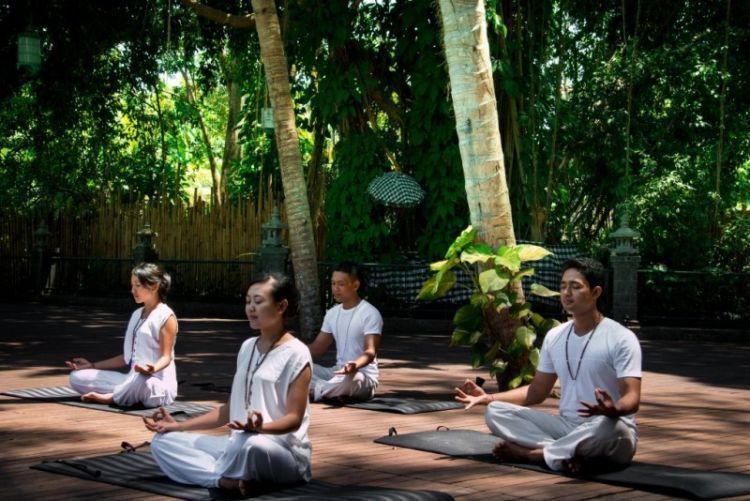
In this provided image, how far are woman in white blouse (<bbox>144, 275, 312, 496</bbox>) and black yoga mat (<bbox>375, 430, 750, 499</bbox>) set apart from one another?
158 centimetres

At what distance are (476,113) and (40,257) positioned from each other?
55.1ft

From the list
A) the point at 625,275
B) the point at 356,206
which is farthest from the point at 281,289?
the point at 356,206

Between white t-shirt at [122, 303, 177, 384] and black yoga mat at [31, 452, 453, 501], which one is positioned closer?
black yoga mat at [31, 452, 453, 501]

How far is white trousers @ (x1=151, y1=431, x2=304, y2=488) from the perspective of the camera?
5477mm

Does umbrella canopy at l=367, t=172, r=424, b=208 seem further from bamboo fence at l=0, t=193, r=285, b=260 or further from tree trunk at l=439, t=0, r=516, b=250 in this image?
tree trunk at l=439, t=0, r=516, b=250

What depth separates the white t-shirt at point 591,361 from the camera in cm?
598

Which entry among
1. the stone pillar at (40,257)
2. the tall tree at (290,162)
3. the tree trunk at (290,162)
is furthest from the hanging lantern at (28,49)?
the stone pillar at (40,257)

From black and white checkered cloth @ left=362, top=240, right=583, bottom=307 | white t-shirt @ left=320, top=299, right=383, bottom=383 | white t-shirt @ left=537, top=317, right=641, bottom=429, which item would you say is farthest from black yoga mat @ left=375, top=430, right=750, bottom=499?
black and white checkered cloth @ left=362, top=240, right=583, bottom=307

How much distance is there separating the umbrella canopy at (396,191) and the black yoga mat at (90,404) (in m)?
8.86

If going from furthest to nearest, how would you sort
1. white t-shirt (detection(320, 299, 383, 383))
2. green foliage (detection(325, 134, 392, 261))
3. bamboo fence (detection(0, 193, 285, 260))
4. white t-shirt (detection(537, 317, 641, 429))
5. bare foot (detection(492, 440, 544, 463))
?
bamboo fence (detection(0, 193, 285, 260)) < green foliage (detection(325, 134, 392, 261)) < white t-shirt (detection(320, 299, 383, 383)) < bare foot (detection(492, 440, 544, 463)) < white t-shirt (detection(537, 317, 641, 429))

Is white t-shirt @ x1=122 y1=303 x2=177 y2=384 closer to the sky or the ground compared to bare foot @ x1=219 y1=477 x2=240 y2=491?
closer to the sky

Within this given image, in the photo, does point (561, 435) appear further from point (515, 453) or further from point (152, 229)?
point (152, 229)

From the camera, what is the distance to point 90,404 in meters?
9.09

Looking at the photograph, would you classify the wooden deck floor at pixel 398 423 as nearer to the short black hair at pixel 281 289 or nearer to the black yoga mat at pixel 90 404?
the black yoga mat at pixel 90 404
